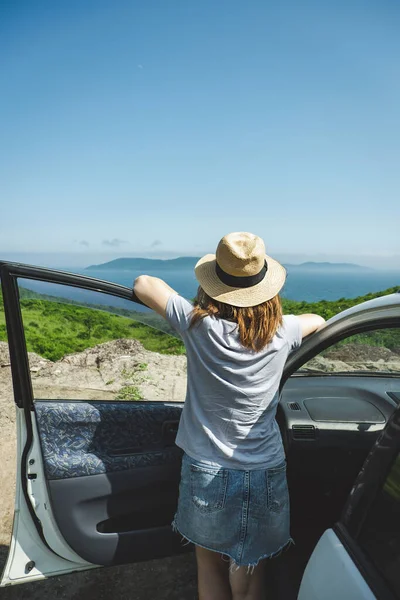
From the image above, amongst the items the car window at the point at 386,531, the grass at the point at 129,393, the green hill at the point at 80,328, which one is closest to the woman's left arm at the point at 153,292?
the green hill at the point at 80,328

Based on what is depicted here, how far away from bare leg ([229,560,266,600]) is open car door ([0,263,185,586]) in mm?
544

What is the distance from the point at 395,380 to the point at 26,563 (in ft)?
6.75

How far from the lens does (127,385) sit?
2383 millimetres

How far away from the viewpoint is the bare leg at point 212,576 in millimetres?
1877

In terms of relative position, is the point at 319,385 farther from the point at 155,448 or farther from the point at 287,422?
the point at 155,448

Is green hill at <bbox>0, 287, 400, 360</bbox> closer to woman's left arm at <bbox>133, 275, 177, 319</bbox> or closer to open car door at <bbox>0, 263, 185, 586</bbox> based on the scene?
open car door at <bbox>0, 263, 185, 586</bbox>

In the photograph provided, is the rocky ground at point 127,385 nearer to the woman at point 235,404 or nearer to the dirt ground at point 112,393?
the dirt ground at point 112,393

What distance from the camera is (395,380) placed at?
2.50 meters

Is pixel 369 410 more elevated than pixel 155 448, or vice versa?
pixel 369 410

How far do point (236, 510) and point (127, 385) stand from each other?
2.95 ft

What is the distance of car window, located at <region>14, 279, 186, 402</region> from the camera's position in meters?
2.13

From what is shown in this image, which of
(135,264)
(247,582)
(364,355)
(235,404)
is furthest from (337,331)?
(135,264)

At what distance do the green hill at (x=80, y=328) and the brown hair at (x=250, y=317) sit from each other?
0.40m

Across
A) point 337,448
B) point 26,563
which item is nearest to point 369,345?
point 337,448
